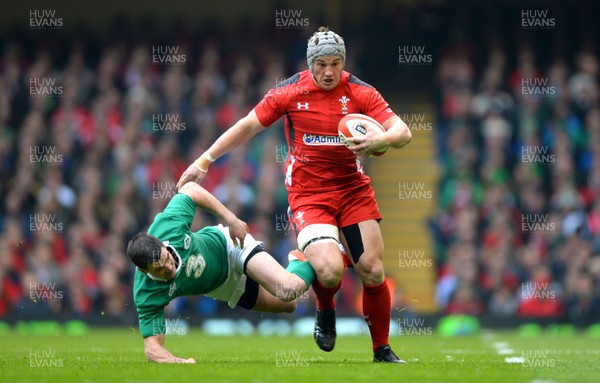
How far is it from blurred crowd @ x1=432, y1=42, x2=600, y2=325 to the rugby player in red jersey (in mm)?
9039

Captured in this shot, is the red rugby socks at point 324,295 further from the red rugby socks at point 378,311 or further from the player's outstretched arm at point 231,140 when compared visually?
the player's outstretched arm at point 231,140

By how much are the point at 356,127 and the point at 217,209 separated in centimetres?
146

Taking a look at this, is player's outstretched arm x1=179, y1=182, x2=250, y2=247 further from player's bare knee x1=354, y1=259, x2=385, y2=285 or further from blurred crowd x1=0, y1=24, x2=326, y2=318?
blurred crowd x1=0, y1=24, x2=326, y2=318

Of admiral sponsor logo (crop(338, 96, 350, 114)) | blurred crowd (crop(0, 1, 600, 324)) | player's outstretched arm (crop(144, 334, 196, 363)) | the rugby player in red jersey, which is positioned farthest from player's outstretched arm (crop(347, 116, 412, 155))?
blurred crowd (crop(0, 1, 600, 324))

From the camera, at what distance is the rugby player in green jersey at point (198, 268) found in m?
9.07

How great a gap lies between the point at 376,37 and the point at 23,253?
830 cm

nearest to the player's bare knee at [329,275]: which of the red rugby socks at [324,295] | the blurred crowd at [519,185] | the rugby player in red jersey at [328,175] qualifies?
the rugby player in red jersey at [328,175]

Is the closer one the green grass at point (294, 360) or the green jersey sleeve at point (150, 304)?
the green grass at point (294, 360)

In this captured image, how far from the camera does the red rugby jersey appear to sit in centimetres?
966

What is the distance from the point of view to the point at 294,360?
386 inches

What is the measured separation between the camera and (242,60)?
73.6ft

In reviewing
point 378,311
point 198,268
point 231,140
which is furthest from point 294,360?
point 231,140

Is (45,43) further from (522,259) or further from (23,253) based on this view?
(522,259)

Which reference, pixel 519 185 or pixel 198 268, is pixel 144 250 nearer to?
pixel 198 268
